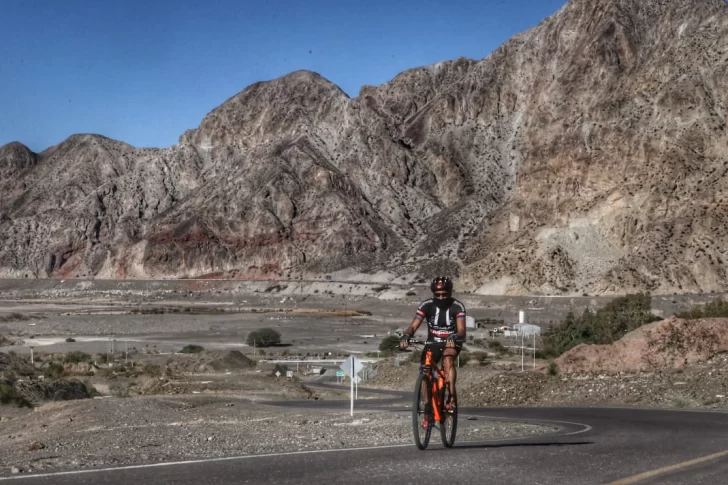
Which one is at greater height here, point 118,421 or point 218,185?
point 218,185

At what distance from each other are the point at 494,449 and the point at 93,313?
317ft

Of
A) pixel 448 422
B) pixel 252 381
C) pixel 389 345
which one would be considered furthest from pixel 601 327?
pixel 448 422

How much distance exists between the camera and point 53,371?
4162 cm

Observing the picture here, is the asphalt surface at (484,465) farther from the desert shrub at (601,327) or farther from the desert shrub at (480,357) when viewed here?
the desert shrub at (480,357)

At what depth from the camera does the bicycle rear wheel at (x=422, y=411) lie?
33.7 feet

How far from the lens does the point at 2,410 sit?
89.7 ft

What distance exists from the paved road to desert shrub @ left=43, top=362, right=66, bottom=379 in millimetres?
31926

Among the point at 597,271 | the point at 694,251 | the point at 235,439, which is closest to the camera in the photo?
the point at 235,439

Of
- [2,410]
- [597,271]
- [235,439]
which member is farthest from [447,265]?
[235,439]

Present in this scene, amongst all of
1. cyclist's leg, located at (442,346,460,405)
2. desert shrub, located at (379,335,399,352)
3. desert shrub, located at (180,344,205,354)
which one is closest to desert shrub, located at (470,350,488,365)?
desert shrub, located at (379,335,399,352)

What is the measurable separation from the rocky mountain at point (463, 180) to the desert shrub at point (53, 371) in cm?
5420

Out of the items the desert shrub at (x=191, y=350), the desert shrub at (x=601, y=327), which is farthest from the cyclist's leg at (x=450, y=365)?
the desert shrub at (x=191, y=350)

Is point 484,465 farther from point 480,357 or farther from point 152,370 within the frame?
point 480,357

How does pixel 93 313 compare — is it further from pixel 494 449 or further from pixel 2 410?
pixel 494 449
